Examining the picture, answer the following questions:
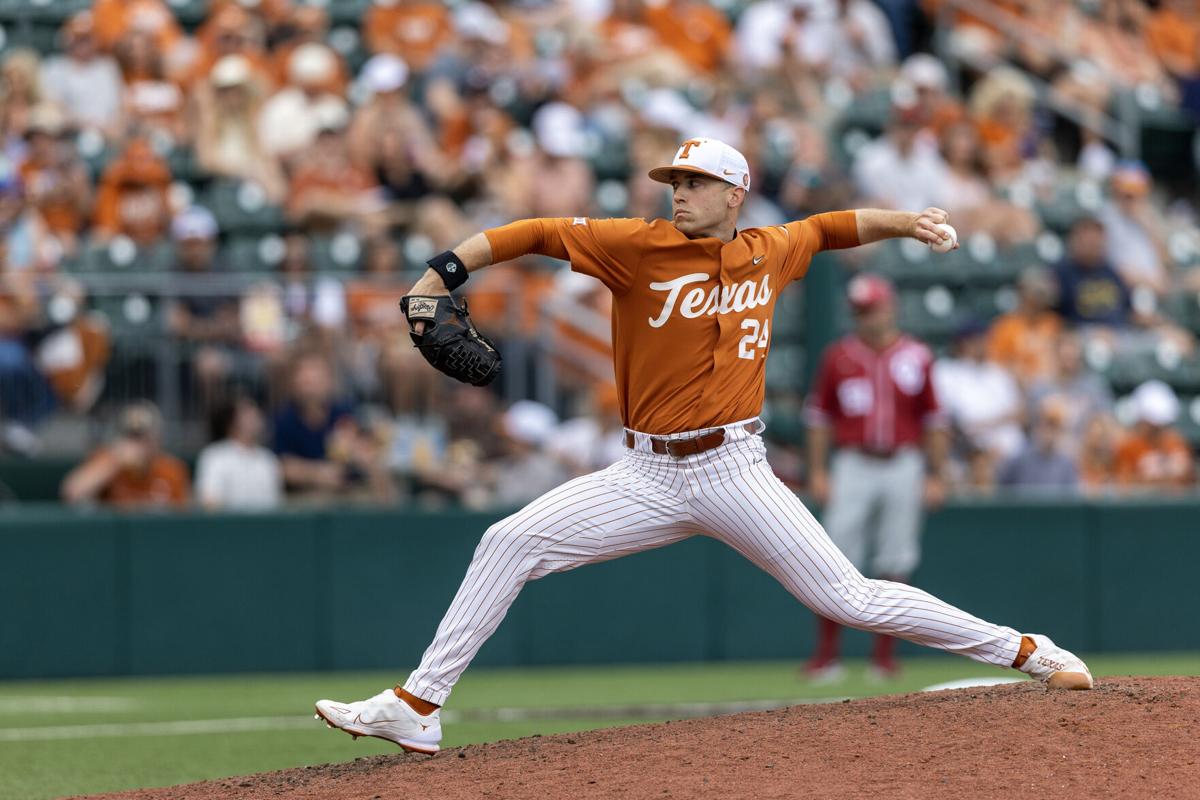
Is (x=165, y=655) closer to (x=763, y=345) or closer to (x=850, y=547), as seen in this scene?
(x=850, y=547)

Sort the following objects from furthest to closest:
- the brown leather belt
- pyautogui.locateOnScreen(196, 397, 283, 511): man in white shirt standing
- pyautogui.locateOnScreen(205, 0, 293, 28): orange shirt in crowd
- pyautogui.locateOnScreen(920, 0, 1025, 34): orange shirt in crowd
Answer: pyautogui.locateOnScreen(920, 0, 1025, 34): orange shirt in crowd
pyautogui.locateOnScreen(205, 0, 293, 28): orange shirt in crowd
pyautogui.locateOnScreen(196, 397, 283, 511): man in white shirt standing
the brown leather belt

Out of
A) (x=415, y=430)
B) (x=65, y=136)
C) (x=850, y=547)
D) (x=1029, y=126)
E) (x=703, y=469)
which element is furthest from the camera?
(x=1029, y=126)

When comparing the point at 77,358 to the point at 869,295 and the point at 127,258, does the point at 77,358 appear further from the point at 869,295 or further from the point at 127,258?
the point at 869,295

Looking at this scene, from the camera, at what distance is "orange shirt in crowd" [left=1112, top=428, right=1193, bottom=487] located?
483 inches

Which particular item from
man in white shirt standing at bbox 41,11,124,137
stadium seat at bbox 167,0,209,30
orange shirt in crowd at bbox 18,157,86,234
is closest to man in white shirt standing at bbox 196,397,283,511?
orange shirt in crowd at bbox 18,157,86,234

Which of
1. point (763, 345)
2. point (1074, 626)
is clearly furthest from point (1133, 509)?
point (763, 345)

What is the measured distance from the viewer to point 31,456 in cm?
1098

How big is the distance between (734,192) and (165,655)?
607 centimetres

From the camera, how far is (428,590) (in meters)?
11.2

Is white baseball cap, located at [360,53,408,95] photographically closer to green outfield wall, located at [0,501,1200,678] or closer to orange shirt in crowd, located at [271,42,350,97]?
orange shirt in crowd, located at [271,42,350,97]

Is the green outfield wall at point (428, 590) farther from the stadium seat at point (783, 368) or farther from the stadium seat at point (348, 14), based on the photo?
the stadium seat at point (348, 14)

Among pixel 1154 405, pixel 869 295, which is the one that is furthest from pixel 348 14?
pixel 1154 405

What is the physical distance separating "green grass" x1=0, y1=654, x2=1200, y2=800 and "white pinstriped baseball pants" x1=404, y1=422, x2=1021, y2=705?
5.18 feet

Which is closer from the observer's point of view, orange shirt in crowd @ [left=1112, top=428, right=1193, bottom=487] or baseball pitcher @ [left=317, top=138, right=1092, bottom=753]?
baseball pitcher @ [left=317, top=138, right=1092, bottom=753]
